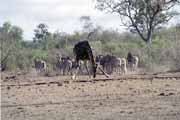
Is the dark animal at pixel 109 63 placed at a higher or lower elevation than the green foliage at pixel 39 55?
lower

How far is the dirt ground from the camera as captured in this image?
12.7 meters

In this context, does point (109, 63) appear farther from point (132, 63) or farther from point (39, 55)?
point (39, 55)

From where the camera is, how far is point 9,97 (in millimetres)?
17797

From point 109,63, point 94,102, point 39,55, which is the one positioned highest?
point 39,55

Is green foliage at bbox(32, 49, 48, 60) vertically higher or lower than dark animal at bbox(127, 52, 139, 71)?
higher

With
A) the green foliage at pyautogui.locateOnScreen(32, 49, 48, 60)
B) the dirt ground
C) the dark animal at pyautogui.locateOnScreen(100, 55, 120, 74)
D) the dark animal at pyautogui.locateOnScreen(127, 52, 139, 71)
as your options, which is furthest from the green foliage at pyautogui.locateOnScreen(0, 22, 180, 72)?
the dirt ground

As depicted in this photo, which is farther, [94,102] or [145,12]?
[145,12]

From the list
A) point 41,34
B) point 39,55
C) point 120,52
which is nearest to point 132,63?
point 120,52

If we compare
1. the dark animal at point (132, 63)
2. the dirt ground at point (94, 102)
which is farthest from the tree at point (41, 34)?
the dirt ground at point (94, 102)

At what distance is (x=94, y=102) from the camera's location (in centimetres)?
1540

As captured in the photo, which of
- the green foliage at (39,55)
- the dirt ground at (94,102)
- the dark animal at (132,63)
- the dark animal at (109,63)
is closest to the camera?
the dirt ground at (94,102)

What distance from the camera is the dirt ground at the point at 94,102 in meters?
12.7

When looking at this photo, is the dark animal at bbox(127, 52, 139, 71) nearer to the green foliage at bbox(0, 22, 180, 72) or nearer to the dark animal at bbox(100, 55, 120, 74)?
the green foliage at bbox(0, 22, 180, 72)

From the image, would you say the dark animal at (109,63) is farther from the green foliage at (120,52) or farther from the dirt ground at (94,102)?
the dirt ground at (94,102)
